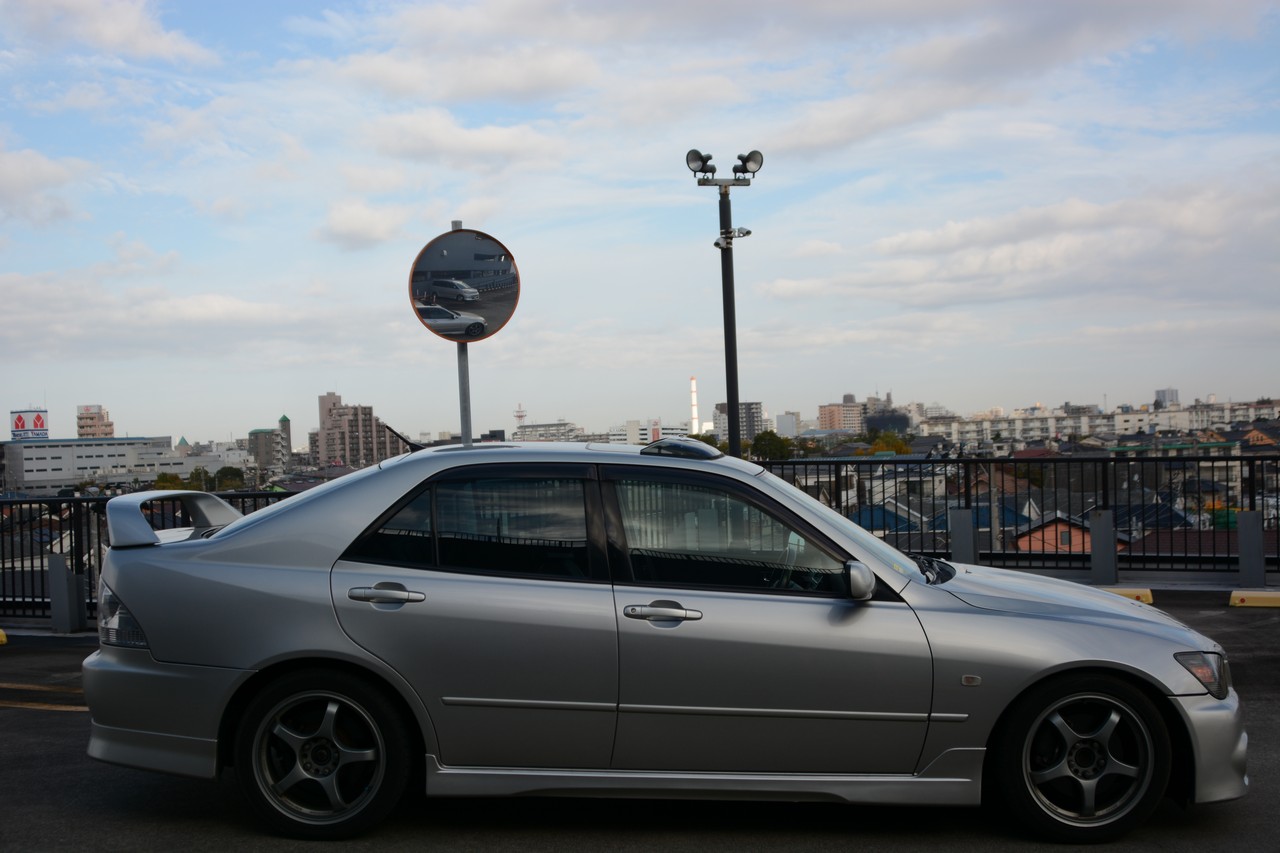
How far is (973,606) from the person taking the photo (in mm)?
4328

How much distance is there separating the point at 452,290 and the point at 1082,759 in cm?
646

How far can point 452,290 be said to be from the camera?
364 inches

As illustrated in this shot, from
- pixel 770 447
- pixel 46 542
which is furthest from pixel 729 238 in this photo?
pixel 46 542

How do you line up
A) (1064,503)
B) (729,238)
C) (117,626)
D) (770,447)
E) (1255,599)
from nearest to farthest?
(117,626)
(1255,599)
(1064,503)
(729,238)
(770,447)

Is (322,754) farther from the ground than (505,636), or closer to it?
closer to it

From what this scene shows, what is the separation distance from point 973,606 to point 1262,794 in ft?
5.59

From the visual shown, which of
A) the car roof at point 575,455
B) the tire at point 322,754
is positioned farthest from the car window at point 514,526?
the tire at point 322,754

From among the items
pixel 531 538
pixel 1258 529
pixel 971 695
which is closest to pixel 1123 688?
pixel 971 695

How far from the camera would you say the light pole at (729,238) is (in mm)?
13781

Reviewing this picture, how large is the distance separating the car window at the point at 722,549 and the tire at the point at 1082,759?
89 centimetres

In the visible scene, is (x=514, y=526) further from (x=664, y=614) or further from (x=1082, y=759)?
(x=1082, y=759)

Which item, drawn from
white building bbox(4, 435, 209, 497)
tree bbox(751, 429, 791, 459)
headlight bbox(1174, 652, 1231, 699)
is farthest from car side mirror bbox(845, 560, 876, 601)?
white building bbox(4, 435, 209, 497)

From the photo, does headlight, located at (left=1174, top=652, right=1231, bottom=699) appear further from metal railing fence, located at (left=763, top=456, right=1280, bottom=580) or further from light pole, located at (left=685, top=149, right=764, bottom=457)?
light pole, located at (left=685, top=149, right=764, bottom=457)

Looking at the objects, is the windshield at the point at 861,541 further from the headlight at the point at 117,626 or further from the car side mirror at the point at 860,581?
the headlight at the point at 117,626
